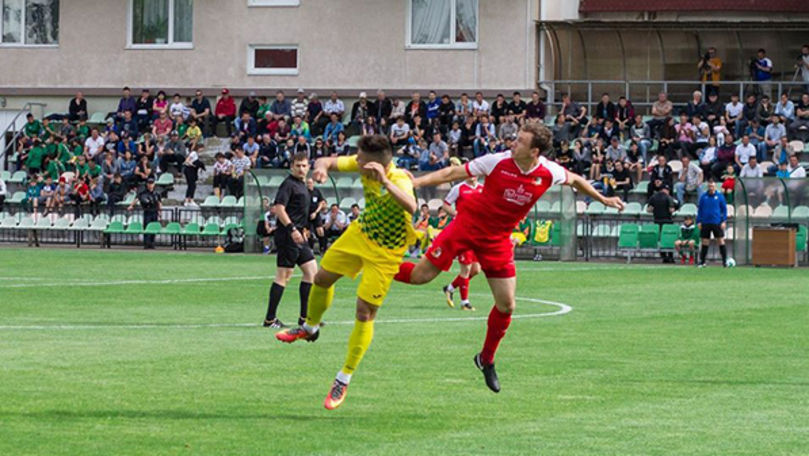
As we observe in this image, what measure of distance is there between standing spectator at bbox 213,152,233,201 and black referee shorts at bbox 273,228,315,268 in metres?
25.9

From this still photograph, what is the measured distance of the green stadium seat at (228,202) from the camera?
139 ft

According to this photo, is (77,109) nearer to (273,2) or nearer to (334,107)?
(273,2)

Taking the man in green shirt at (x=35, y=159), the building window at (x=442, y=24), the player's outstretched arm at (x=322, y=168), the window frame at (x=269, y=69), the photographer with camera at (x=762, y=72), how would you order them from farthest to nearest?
the window frame at (x=269, y=69) → the building window at (x=442, y=24) → the man in green shirt at (x=35, y=159) → the photographer with camera at (x=762, y=72) → the player's outstretched arm at (x=322, y=168)

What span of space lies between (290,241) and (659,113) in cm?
2635

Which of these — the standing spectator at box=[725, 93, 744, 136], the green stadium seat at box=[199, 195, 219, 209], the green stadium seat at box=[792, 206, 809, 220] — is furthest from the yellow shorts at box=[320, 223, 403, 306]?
the green stadium seat at box=[199, 195, 219, 209]

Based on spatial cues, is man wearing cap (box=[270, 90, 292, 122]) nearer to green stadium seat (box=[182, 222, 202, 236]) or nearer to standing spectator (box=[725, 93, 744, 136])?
green stadium seat (box=[182, 222, 202, 236])

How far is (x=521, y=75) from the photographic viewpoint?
4688 cm

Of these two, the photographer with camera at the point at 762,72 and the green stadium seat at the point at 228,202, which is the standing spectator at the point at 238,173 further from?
the photographer with camera at the point at 762,72

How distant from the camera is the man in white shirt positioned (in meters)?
38.3

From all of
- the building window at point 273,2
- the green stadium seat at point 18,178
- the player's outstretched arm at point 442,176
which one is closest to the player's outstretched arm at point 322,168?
the player's outstretched arm at point 442,176

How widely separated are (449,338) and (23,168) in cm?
3414

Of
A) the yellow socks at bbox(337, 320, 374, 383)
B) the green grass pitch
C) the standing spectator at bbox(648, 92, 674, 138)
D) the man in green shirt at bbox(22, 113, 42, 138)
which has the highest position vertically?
the standing spectator at bbox(648, 92, 674, 138)

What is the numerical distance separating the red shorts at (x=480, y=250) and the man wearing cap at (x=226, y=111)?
35453 mm

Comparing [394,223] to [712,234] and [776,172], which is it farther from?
[776,172]
